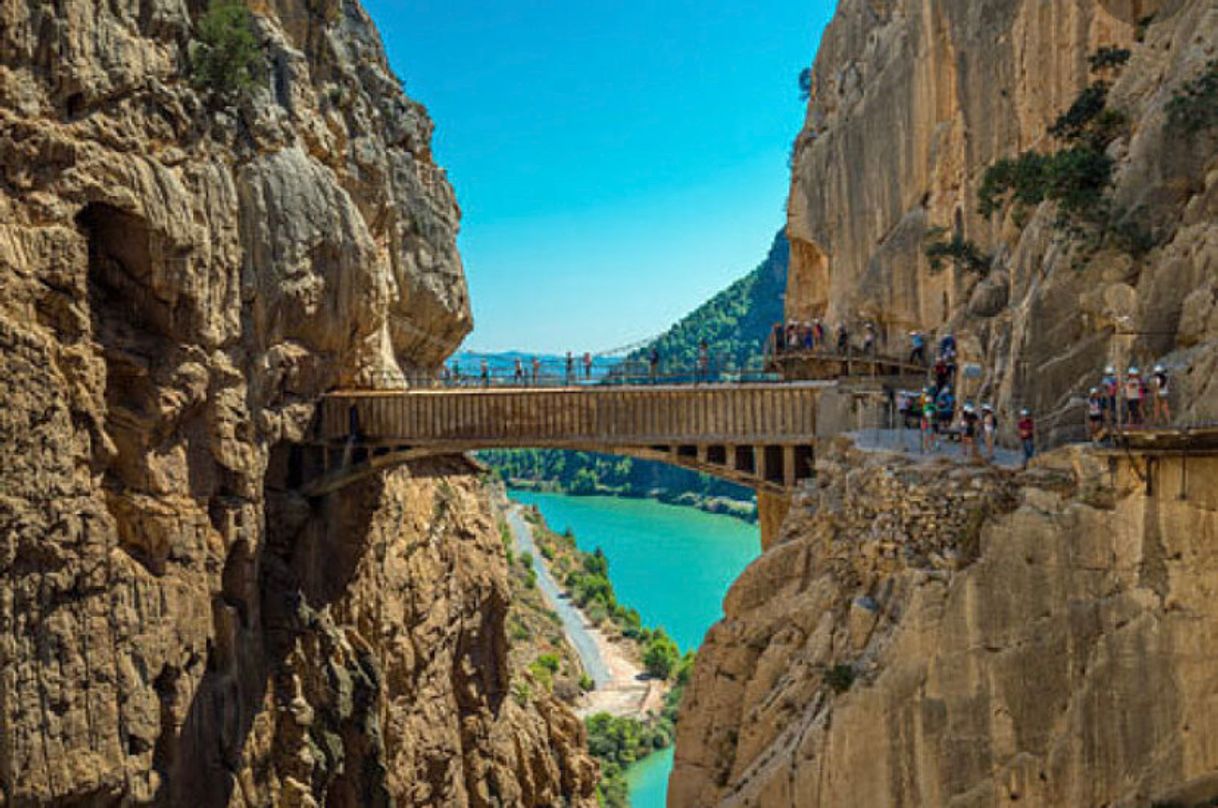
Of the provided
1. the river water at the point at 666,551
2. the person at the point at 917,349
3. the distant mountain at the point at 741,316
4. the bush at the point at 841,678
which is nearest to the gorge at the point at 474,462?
the bush at the point at 841,678

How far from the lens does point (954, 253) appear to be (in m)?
23.7

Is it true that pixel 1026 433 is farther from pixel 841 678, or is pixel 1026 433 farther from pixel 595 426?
pixel 595 426

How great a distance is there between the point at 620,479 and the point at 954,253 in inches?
4791

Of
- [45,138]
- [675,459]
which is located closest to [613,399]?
[675,459]

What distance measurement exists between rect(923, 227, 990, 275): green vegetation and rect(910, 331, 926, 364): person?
1.71 meters

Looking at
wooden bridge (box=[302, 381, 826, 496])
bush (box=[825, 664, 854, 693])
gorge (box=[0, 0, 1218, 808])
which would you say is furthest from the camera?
wooden bridge (box=[302, 381, 826, 496])

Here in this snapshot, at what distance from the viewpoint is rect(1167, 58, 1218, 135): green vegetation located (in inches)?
529

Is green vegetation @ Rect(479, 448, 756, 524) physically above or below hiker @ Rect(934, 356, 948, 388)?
below

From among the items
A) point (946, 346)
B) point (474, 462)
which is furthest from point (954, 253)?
point (474, 462)

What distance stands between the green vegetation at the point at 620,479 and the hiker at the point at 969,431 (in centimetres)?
10237

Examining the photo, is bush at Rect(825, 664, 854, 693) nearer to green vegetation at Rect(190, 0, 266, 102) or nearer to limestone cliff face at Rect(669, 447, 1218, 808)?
limestone cliff face at Rect(669, 447, 1218, 808)

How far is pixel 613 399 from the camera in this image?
Result: 77.3ft

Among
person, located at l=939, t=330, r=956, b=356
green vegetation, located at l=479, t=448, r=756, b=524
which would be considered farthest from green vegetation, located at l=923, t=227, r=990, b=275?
green vegetation, located at l=479, t=448, r=756, b=524

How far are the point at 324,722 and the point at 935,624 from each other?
17.2 m
